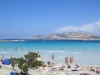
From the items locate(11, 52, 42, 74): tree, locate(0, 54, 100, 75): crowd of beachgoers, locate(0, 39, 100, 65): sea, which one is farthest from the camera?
locate(0, 39, 100, 65): sea

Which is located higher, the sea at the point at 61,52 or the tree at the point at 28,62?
the tree at the point at 28,62

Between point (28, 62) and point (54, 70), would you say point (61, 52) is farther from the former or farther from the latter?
point (28, 62)

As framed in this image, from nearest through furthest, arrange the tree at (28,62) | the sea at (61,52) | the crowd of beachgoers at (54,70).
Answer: the tree at (28,62) < the crowd of beachgoers at (54,70) < the sea at (61,52)

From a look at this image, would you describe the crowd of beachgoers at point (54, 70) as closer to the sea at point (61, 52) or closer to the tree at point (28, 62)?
the tree at point (28, 62)

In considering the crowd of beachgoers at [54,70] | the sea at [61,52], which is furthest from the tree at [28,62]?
the sea at [61,52]

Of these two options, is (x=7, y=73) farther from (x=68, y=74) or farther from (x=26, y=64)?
(x=68, y=74)

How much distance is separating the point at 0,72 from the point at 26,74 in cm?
257

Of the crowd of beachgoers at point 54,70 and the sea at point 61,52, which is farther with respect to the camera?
the sea at point 61,52

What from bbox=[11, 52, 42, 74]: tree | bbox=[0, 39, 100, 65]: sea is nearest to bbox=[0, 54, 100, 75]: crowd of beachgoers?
bbox=[11, 52, 42, 74]: tree

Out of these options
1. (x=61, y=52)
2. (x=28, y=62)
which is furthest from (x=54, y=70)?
(x=61, y=52)

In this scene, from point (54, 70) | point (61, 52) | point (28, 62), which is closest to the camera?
point (28, 62)

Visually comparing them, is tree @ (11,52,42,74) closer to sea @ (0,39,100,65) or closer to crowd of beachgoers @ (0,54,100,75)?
crowd of beachgoers @ (0,54,100,75)

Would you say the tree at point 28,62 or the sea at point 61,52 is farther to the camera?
the sea at point 61,52

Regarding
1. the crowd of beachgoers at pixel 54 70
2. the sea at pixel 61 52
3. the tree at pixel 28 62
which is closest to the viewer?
the tree at pixel 28 62
